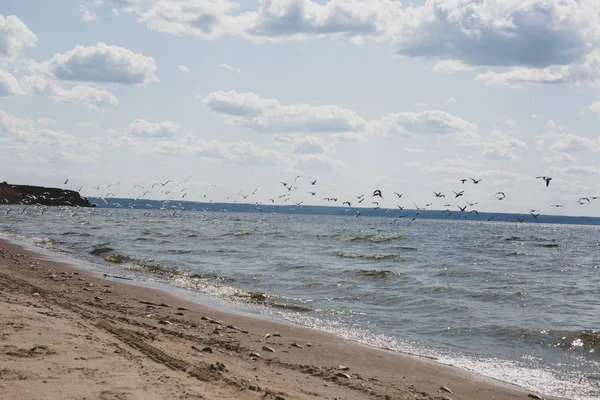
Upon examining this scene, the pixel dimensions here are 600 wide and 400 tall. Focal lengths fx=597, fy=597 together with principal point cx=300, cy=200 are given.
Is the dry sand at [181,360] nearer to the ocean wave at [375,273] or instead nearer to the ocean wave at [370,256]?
the ocean wave at [375,273]

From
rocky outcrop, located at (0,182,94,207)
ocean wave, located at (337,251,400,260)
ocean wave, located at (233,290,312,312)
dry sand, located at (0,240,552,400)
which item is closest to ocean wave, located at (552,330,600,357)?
dry sand, located at (0,240,552,400)

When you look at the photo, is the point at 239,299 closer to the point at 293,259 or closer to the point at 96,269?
the point at 96,269

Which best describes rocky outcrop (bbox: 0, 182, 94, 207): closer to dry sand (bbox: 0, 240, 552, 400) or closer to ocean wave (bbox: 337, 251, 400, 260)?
ocean wave (bbox: 337, 251, 400, 260)

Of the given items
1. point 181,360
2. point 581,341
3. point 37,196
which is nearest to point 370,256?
point 581,341

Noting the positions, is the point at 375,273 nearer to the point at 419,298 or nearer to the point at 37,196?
the point at 419,298

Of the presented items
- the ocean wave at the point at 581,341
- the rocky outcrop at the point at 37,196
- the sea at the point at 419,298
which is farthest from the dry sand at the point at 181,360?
the rocky outcrop at the point at 37,196

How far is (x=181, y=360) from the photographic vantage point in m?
8.66

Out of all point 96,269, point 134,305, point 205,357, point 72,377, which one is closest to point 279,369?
point 205,357

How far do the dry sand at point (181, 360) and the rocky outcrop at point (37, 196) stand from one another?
125065mm

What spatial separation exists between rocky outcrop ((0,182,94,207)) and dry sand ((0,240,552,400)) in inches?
4924

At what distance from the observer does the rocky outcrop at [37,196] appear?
140 meters

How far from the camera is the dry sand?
7.13 metres

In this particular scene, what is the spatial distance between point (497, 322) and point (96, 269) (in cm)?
1585

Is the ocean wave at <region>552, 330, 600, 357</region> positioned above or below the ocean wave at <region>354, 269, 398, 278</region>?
below
